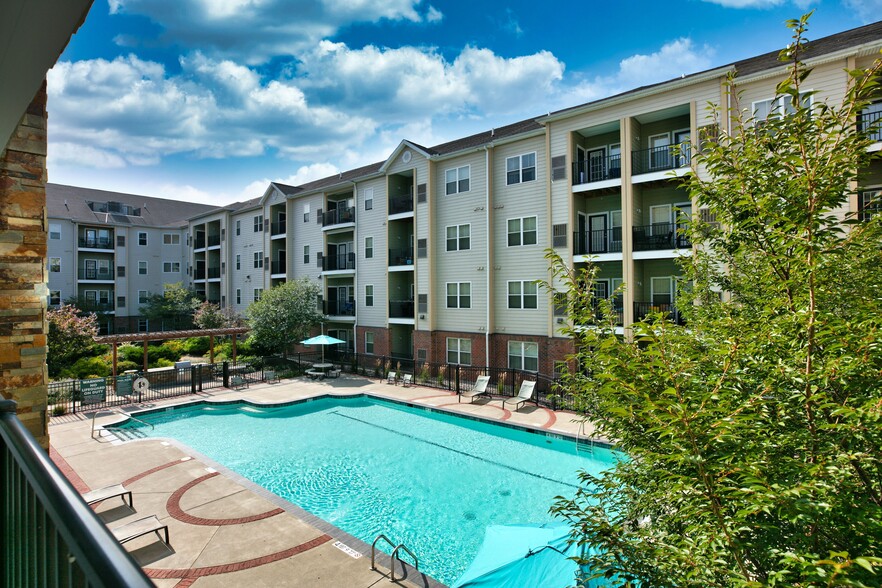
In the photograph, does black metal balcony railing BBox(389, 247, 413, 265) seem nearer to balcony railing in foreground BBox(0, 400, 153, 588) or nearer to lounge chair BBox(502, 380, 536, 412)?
lounge chair BBox(502, 380, 536, 412)

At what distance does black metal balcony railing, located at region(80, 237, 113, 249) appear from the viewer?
3878 centimetres

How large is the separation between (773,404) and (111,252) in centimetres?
4932

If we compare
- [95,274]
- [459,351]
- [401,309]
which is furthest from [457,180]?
[95,274]

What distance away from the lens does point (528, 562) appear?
5.63m

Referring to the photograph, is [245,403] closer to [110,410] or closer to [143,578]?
[110,410]

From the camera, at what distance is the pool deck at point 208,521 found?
7.24 m

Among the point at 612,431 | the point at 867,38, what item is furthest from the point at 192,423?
the point at 867,38

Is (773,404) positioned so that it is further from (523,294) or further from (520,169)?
(520,169)

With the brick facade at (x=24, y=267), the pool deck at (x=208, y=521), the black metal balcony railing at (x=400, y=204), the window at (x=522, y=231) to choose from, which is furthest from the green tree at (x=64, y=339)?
the window at (x=522, y=231)

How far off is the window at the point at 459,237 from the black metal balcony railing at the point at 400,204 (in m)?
3.20

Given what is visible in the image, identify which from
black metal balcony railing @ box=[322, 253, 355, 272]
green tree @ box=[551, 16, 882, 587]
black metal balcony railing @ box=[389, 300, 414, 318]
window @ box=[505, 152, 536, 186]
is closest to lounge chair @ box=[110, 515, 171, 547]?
green tree @ box=[551, 16, 882, 587]

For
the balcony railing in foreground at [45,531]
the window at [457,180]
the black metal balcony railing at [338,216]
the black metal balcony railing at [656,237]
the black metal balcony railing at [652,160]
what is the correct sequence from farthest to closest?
the black metal balcony railing at [338,216]
the window at [457,180]
the black metal balcony railing at [652,160]
the black metal balcony railing at [656,237]
the balcony railing in foreground at [45,531]

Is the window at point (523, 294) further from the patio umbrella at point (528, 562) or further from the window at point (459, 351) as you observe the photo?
the patio umbrella at point (528, 562)

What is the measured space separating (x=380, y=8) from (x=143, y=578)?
34.2ft
